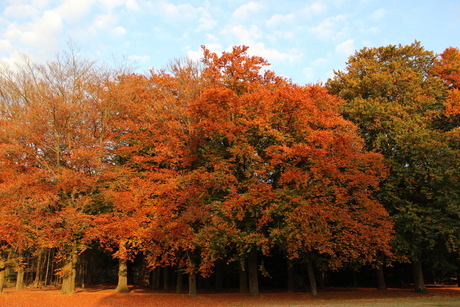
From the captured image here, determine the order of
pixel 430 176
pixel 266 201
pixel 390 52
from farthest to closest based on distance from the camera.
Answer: pixel 390 52
pixel 430 176
pixel 266 201

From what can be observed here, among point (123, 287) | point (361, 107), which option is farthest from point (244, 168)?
point (123, 287)

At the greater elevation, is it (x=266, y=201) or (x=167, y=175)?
(x=167, y=175)

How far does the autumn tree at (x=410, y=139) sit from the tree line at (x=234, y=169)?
12cm

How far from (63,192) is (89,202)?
2.07 m

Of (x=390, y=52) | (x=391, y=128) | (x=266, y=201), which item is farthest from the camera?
(x=390, y=52)

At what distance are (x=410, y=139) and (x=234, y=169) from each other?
458 inches

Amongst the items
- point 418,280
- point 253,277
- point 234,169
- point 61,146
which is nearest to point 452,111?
point 418,280

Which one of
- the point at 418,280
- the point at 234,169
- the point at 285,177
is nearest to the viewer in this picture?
the point at 285,177

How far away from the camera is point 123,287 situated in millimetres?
26062

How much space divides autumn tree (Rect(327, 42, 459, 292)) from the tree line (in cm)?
12

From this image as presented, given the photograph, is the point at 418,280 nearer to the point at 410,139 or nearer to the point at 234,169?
the point at 410,139

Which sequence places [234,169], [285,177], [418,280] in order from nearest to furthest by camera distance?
[285,177] → [234,169] → [418,280]

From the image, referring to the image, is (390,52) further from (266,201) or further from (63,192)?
(63,192)

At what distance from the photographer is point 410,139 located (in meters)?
21.7
